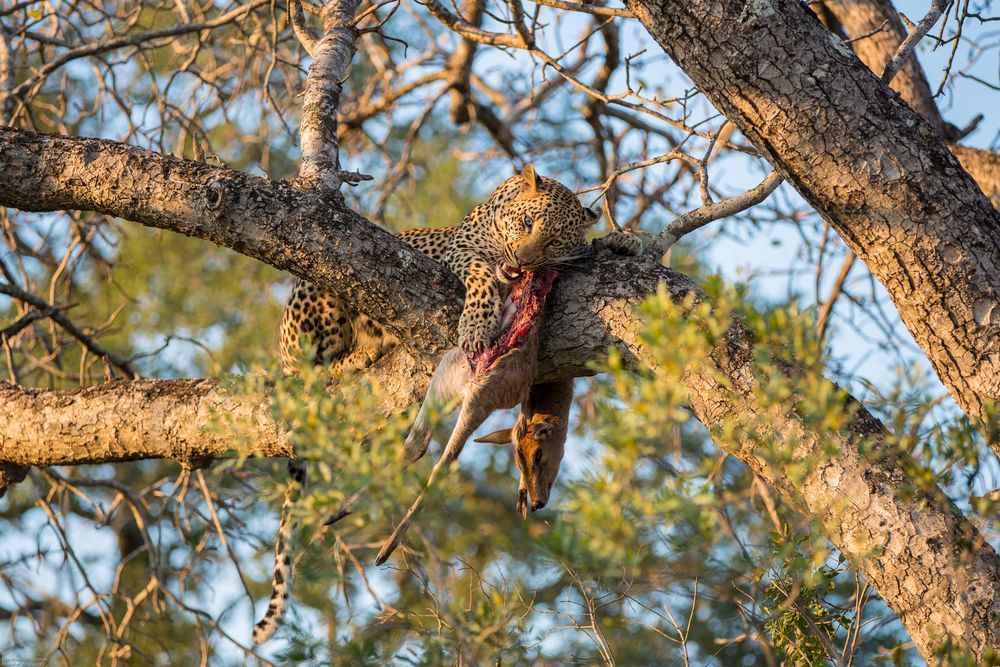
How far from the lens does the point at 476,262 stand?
4324 mm

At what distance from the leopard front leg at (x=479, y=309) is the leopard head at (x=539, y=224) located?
0.09 metres

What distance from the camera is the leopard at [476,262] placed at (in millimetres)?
3959

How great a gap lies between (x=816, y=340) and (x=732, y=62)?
2.62ft

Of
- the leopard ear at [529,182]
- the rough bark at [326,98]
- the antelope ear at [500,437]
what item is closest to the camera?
the rough bark at [326,98]

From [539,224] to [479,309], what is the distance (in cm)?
89

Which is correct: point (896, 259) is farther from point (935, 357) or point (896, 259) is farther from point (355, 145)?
point (355, 145)

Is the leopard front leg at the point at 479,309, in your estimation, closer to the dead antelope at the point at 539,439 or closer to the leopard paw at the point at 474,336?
the leopard paw at the point at 474,336

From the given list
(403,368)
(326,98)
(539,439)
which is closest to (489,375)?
(403,368)

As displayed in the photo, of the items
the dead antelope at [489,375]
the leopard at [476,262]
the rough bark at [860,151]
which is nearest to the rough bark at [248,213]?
the dead antelope at [489,375]

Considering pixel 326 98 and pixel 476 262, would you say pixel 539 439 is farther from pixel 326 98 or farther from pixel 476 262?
pixel 326 98

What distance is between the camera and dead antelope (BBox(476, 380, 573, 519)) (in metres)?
3.98

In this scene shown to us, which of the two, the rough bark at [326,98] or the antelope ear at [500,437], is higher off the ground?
the rough bark at [326,98]

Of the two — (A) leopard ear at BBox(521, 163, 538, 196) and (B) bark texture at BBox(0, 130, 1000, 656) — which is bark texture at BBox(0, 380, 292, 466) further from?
(A) leopard ear at BBox(521, 163, 538, 196)

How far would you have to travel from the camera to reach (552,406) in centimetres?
415
